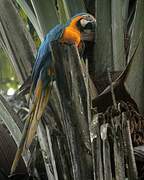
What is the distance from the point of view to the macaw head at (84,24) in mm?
1818

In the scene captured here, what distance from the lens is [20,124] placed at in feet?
5.22

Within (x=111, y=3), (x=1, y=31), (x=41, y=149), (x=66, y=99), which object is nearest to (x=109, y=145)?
(x=66, y=99)

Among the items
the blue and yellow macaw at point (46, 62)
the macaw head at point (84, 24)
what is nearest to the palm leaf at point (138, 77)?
the blue and yellow macaw at point (46, 62)

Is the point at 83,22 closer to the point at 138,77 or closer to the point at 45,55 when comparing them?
the point at 45,55

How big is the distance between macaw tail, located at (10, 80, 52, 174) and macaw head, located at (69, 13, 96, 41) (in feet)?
1.08

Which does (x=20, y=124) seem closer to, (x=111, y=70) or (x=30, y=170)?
(x=30, y=170)

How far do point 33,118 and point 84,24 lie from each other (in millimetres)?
642

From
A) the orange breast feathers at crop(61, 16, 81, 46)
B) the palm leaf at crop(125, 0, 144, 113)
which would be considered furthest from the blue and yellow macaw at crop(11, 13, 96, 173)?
the palm leaf at crop(125, 0, 144, 113)

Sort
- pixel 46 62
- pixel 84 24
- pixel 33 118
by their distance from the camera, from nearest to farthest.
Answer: pixel 33 118
pixel 46 62
pixel 84 24

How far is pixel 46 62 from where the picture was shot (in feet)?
5.77

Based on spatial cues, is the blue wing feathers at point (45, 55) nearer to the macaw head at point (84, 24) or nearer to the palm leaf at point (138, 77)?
the macaw head at point (84, 24)

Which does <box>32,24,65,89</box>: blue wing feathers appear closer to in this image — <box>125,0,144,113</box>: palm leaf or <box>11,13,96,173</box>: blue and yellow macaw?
<box>11,13,96,173</box>: blue and yellow macaw

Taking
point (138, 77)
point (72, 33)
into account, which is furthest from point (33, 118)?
point (72, 33)

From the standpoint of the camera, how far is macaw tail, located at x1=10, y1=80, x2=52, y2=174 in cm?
128
